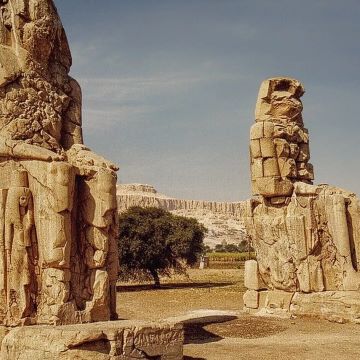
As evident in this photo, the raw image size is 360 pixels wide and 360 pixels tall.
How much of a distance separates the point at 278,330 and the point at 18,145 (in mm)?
6431

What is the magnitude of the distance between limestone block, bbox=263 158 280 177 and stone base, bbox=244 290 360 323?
289 cm

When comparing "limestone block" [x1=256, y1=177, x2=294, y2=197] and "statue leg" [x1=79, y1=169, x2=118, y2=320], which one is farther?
"limestone block" [x1=256, y1=177, x2=294, y2=197]

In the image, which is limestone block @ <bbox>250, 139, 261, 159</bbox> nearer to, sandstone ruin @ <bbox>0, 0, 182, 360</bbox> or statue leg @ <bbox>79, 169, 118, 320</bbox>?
sandstone ruin @ <bbox>0, 0, 182, 360</bbox>

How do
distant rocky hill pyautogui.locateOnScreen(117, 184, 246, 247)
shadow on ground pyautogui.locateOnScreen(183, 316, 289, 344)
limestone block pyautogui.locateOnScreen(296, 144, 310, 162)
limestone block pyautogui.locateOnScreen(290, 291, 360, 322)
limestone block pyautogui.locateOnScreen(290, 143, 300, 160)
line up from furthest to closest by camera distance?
distant rocky hill pyautogui.locateOnScreen(117, 184, 246, 247)
limestone block pyautogui.locateOnScreen(296, 144, 310, 162)
limestone block pyautogui.locateOnScreen(290, 143, 300, 160)
limestone block pyautogui.locateOnScreen(290, 291, 360, 322)
shadow on ground pyautogui.locateOnScreen(183, 316, 289, 344)

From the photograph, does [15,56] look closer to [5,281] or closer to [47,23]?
[47,23]

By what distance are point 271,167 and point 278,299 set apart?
3208 millimetres

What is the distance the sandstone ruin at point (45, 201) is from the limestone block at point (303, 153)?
22.0ft

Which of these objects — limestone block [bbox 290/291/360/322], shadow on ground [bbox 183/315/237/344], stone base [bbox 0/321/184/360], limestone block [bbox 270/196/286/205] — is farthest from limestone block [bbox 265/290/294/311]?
stone base [bbox 0/321/184/360]

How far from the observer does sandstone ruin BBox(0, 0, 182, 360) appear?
8734mm

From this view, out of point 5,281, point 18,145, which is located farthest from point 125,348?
point 18,145

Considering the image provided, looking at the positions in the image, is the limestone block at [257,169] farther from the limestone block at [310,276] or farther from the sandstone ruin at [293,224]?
the limestone block at [310,276]

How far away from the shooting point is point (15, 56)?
9.71m

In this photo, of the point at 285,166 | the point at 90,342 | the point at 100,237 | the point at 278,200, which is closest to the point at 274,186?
the point at 278,200

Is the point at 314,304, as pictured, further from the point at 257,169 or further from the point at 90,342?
the point at 90,342
